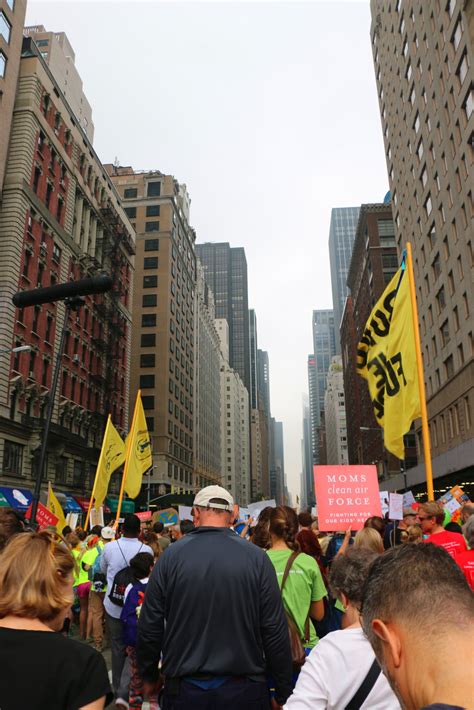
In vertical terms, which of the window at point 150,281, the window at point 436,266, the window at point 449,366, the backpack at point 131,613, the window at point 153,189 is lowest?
the backpack at point 131,613

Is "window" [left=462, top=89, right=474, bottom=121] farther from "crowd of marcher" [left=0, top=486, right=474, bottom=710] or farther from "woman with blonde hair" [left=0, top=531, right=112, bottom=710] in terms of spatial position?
"woman with blonde hair" [left=0, top=531, right=112, bottom=710]

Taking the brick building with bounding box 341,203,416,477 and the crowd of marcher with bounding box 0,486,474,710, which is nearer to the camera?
the crowd of marcher with bounding box 0,486,474,710

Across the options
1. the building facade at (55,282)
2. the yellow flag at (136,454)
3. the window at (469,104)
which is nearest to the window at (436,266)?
the window at (469,104)

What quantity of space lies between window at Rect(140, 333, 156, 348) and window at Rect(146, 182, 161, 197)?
22832mm

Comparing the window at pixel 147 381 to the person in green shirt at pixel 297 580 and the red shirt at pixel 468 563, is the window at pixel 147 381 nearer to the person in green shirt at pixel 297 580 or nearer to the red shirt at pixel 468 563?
the red shirt at pixel 468 563

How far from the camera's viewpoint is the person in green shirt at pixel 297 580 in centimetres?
507

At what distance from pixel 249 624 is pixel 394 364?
6.17m

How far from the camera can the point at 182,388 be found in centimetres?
8694

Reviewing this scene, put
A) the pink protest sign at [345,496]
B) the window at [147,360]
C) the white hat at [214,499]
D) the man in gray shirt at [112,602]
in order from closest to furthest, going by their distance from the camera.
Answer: the white hat at [214,499] → the man in gray shirt at [112,602] → the pink protest sign at [345,496] → the window at [147,360]

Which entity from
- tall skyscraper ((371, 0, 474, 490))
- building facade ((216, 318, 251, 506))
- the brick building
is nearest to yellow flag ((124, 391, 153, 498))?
tall skyscraper ((371, 0, 474, 490))

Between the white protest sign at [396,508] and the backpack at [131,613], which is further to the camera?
the white protest sign at [396,508]

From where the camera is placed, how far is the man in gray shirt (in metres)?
7.27

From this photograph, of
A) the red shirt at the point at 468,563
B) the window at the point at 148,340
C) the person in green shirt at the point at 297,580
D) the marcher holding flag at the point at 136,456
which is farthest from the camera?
the window at the point at 148,340

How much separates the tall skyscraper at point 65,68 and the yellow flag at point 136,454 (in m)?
66.4
